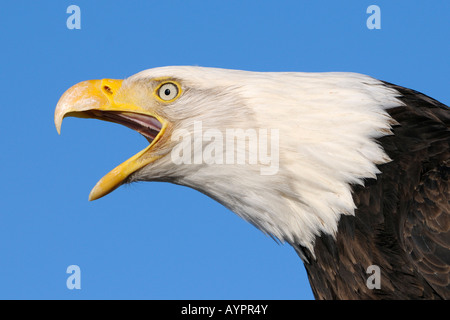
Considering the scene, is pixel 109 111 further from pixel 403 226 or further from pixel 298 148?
pixel 403 226

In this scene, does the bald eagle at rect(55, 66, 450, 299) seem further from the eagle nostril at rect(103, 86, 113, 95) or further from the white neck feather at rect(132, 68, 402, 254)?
the eagle nostril at rect(103, 86, 113, 95)

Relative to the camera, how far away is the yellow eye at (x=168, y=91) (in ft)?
17.7

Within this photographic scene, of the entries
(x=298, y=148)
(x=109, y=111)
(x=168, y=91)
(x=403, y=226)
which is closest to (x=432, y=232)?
(x=403, y=226)

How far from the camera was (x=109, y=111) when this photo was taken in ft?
18.4

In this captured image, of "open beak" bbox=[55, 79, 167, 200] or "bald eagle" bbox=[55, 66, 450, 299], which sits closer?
"bald eagle" bbox=[55, 66, 450, 299]

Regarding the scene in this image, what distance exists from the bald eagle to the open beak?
3cm

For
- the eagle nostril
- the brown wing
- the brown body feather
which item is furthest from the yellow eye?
the brown wing

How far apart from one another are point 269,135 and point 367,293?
4.04 ft

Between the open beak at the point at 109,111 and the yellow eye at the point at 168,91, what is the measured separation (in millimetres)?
158

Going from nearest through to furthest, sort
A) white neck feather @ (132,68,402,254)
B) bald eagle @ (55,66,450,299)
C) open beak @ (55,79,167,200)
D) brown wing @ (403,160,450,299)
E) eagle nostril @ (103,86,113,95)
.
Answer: brown wing @ (403,160,450,299), bald eagle @ (55,66,450,299), white neck feather @ (132,68,402,254), open beak @ (55,79,167,200), eagle nostril @ (103,86,113,95)

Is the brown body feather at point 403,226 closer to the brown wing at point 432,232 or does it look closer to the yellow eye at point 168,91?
the brown wing at point 432,232

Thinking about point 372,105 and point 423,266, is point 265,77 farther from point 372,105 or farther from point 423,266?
point 423,266

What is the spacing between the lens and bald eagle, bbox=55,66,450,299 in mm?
4809

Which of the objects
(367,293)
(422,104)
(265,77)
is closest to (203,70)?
(265,77)
